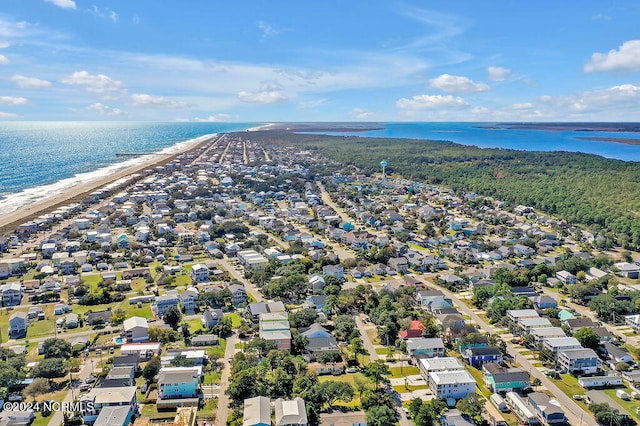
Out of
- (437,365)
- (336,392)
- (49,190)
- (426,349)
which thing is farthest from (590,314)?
(49,190)

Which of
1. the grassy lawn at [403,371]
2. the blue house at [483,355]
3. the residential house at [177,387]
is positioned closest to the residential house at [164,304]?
the residential house at [177,387]

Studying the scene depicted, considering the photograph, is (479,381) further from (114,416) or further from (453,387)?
(114,416)

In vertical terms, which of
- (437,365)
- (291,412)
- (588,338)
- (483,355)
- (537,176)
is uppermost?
(537,176)

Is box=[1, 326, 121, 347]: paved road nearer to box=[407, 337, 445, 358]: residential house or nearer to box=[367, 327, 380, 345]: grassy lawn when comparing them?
box=[367, 327, 380, 345]: grassy lawn

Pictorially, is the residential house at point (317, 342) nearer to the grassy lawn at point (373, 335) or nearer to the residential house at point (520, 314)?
the grassy lawn at point (373, 335)

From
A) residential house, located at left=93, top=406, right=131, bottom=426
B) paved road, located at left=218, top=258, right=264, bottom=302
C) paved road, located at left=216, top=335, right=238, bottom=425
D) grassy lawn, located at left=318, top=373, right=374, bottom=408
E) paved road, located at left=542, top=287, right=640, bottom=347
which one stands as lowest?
paved road, located at left=542, top=287, right=640, bottom=347

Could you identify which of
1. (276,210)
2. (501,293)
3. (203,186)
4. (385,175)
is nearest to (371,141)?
(385,175)

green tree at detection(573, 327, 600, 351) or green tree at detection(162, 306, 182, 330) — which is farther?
green tree at detection(162, 306, 182, 330)

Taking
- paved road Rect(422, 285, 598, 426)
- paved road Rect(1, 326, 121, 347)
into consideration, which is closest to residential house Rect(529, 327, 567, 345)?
paved road Rect(422, 285, 598, 426)
